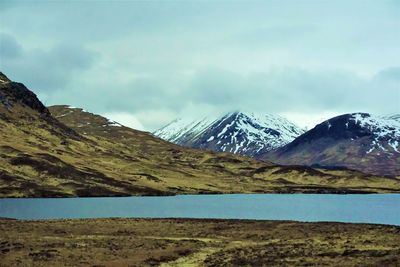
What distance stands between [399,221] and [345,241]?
146ft

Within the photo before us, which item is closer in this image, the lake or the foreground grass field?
the foreground grass field

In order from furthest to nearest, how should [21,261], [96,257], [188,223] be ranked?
Result: [188,223] < [96,257] < [21,261]

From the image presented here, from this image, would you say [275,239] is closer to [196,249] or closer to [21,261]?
[196,249]

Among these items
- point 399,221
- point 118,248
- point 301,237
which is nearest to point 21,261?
point 118,248

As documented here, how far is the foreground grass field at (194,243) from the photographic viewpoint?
53.3m

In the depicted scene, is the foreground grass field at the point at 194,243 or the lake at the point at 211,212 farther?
the lake at the point at 211,212

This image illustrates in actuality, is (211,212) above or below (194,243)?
above

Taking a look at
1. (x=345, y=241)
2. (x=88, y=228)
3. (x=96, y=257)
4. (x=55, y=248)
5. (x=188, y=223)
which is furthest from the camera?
(x=188, y=223)

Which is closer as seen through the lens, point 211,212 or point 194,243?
point 194,243

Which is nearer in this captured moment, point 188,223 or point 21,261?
point 21,261

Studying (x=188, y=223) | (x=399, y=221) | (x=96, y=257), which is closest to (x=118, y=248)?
(x=96, y=257)

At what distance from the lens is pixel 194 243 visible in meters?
67.3

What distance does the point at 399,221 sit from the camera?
347 ft

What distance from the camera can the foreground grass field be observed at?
5331 cm
